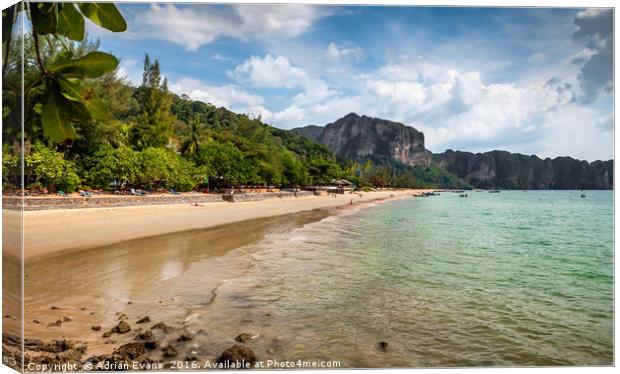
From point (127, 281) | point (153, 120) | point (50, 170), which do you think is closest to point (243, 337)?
point (127, 281)

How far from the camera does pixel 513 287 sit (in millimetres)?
7445

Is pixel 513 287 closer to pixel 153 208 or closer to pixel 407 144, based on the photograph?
pixel 153 208

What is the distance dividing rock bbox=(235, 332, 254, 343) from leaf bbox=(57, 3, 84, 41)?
12.0ft

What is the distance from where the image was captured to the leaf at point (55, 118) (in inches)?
50.9

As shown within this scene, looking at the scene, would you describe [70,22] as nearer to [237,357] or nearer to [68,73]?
[68,73]

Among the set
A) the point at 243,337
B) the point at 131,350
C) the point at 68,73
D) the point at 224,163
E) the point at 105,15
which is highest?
the point at 224,163

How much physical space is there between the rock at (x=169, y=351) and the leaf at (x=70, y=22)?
10.7ft

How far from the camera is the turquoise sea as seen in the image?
4.36m

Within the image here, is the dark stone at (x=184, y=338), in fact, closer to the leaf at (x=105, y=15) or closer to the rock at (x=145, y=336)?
the rock at (x=145, y=336)

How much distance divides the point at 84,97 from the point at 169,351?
3.31 m

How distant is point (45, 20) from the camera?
161 centimetres

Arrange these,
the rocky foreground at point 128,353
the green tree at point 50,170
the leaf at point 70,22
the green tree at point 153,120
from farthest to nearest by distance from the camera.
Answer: the green tree at point 153,120, the green tree at point 50,170, the rocky foreground at point 128,353, the leaf at point 70,22

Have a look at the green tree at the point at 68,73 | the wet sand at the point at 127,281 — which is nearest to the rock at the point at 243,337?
the wet sand at the point at 127,281

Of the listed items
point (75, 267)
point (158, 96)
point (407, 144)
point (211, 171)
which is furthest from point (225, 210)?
point (407, 144)
